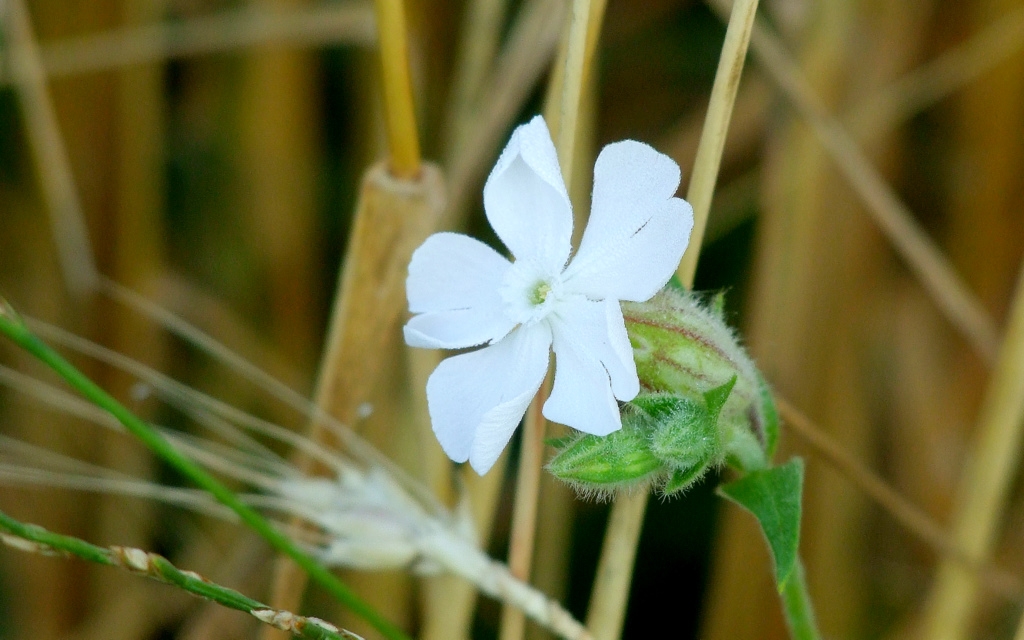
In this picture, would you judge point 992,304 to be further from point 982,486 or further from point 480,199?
point 480,199

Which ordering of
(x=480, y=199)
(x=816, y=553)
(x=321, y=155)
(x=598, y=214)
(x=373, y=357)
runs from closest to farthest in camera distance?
(x=598, y=214) → (x=373, y=357) → (x=816, y=553) → (x=480, y=199) → (x=321, y=155)

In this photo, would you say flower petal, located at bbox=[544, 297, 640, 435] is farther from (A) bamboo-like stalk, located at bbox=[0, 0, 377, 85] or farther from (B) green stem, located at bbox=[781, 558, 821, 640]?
(A) bamboo-like stalk, located at bbox=[0, 0, 377, 85]

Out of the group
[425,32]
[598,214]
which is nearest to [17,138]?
[425,32]

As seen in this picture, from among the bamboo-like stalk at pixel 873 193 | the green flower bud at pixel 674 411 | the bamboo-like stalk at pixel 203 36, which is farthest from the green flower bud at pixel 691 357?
the bamboo-like stalk at pixel 203 36

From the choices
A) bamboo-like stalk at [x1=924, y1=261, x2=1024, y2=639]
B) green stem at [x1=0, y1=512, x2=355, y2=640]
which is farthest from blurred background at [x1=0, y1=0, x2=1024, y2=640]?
green stem at [x1=0, y1=512, x2=355, y2=640]

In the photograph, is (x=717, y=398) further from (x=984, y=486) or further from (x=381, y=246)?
(x=984, y=486)

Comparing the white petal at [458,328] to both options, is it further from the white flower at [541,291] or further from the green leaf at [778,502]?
the green leaf at [778,502]
